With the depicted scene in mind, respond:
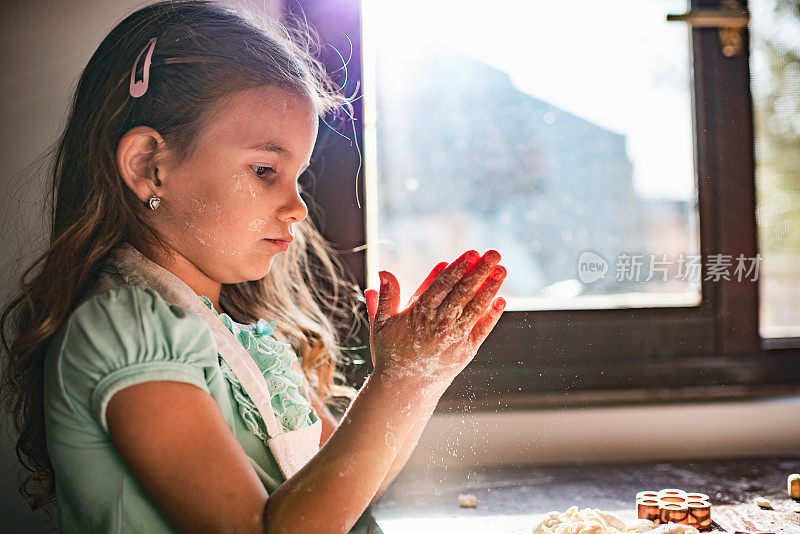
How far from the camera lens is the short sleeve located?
0.54m

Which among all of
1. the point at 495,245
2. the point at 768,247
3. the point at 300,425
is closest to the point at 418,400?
the point at 300,425

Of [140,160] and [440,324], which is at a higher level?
[140,160]

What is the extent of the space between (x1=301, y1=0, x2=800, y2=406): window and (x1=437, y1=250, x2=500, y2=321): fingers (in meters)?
0.41

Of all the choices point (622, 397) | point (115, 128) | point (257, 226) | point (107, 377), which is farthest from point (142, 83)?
point (622, 397)

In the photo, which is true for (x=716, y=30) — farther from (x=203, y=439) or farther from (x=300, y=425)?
(x=203, y=439)

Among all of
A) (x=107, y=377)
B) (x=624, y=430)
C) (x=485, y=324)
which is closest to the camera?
(x=107, y=377)

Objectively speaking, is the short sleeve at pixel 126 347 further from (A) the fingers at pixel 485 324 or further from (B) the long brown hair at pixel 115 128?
(A) the fingers at pixel 485 324

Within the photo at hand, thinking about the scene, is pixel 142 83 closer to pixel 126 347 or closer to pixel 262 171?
pixel 262 171

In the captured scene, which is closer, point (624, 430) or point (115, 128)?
point (115, 128)

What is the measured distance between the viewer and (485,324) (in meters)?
0.65

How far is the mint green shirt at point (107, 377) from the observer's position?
54 centimetres

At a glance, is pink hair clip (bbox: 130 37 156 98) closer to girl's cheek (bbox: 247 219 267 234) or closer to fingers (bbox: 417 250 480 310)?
girl's cheek (bbox: 247 219 267 234)

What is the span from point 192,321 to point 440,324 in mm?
207

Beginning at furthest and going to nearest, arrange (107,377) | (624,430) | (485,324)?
(624,430) < (485,324) < (107,377)
